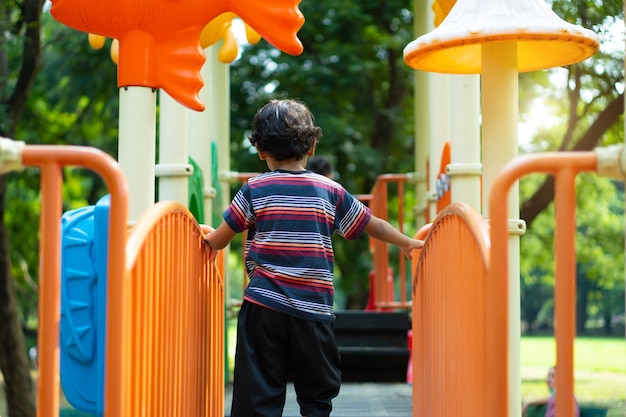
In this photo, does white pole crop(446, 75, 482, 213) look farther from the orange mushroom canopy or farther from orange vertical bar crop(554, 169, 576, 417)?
orange vertical bar crop(554, 169, 576, 417)

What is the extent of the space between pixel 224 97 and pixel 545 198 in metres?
4.64

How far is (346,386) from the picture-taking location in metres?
6.19

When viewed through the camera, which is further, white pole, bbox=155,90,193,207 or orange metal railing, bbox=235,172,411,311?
orange metal railing, bbox=235,172,411,311

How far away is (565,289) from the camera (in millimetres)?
2127

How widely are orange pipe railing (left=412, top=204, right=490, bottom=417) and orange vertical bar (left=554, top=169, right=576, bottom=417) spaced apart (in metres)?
0.18

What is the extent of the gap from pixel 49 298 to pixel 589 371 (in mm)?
23674

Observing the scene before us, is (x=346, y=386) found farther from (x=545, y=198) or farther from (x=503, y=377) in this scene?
(x=545, y=198)

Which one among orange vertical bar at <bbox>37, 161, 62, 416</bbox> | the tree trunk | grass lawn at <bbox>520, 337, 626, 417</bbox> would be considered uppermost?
orange vertical bar at <bbox>37, 161, 62, 416</bbox>

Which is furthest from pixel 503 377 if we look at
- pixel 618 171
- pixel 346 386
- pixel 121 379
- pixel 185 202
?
pixel 346 386

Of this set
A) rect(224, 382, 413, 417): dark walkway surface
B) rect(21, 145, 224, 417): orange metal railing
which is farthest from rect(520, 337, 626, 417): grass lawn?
rect(21, 145, 224, 417): orange metal railing

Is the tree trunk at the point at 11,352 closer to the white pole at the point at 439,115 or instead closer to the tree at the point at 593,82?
the white pole at the point at 439,115

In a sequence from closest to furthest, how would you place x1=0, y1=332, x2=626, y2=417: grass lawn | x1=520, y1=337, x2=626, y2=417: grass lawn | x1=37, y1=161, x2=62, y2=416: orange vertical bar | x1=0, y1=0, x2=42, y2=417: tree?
1. x1=37, y1=161, x2=62, y2=416: orange vertical bar
2. x1=0, y1=0, x2=42, y2=417: tree
3. x1=0, y1=332, x2=626, y2=417: grass lawn
4. x1=520, y1=337, x2=626, y2=417: grass lawn

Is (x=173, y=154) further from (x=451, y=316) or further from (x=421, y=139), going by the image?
(x=421, y=139)

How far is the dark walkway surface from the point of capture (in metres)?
5.01
